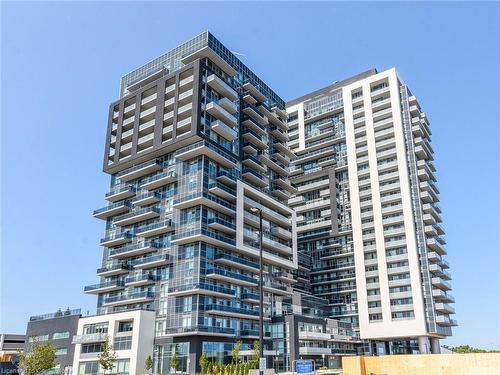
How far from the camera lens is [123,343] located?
67250mm

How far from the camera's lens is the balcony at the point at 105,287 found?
79213mm

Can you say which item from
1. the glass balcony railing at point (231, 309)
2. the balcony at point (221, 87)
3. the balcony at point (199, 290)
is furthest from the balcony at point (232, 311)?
the balcony at point (221, 87)

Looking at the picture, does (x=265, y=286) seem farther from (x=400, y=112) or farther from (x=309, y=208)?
(x=400, y=112)

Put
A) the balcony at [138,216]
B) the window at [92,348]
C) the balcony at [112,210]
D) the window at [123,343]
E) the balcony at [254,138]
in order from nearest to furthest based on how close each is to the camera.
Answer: the window at [123,343]
the window at [92,348]
the balcony at [138,216]
the balcony at [112,210]
the balcony at [254,138]

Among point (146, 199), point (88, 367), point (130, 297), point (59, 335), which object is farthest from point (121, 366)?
point (146, 199)

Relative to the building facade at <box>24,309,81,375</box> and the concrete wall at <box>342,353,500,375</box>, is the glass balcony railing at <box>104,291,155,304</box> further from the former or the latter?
the concrete wall at <box>342,353,500,375</box>

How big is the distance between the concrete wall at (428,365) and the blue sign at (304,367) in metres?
4.11

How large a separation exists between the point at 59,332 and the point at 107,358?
1896cm

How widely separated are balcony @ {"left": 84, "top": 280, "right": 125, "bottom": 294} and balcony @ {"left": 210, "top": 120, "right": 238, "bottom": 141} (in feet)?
101

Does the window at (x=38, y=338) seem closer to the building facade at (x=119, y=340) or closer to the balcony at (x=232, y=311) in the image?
the building facade at (x=119, y=340)

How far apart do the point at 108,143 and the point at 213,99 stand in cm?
2362

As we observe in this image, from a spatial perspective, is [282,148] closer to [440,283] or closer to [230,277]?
[230,277]

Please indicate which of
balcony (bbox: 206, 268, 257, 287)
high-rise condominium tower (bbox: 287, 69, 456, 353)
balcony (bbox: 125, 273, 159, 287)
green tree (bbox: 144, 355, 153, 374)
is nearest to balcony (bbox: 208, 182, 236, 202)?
balcony (bbox: 206, 268, 257, 287)

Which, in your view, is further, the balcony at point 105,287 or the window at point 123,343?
the balcony at point 105,287
